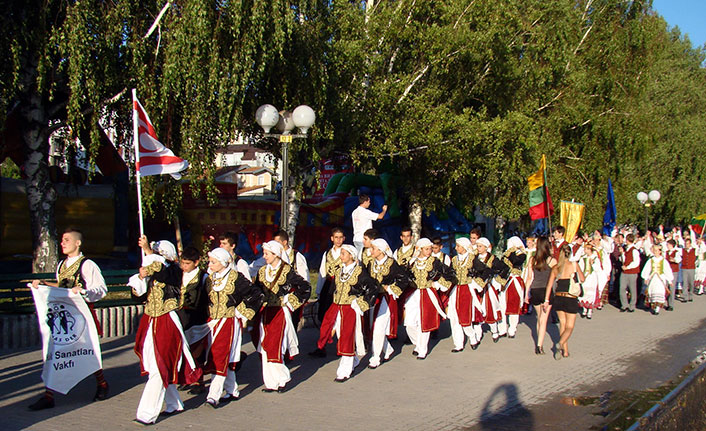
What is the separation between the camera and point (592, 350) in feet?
37.2

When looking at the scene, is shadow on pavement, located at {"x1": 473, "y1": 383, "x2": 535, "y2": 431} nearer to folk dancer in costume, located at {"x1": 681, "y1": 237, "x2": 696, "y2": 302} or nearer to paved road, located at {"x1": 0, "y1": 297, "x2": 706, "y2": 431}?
paved road, located at {"x1": 0, "y1": 297, "x2": 706, "y2": 431}

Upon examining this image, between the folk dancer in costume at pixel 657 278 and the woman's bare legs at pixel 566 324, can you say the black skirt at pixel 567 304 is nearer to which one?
the woman's bare legs at pixel 566 324

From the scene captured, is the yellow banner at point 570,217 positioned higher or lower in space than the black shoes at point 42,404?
higher

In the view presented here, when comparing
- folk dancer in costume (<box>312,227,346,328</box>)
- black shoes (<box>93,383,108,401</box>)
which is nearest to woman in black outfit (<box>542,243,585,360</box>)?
folk dancer in costume (<box>312,227,346,328</box>)

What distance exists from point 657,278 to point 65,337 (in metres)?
13.6

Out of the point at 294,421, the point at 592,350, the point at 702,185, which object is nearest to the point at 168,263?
the point at 294,421

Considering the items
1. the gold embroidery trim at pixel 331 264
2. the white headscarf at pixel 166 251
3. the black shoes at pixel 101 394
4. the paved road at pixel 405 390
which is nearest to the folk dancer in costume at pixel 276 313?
the paved road at pixel 405 390

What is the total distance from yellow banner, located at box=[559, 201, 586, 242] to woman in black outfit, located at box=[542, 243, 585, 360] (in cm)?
1108

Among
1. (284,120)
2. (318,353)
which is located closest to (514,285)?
(318,353)

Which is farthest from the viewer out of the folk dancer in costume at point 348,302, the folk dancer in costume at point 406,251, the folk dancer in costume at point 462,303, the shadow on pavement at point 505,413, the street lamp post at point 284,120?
the street lamp post at point 284,120

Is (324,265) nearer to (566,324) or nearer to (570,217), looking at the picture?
(566,324)

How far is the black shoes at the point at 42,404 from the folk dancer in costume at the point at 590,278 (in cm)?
1108

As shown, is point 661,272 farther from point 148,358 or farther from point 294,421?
point 148,358

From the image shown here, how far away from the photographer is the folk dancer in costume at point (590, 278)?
15125mm
